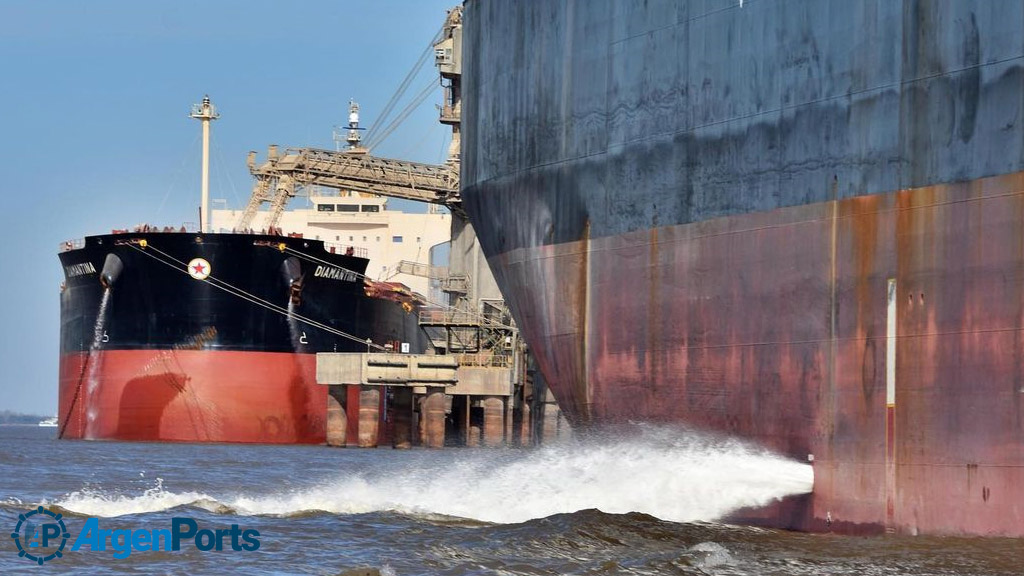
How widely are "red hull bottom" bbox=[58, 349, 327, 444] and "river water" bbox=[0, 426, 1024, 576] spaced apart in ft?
61.8

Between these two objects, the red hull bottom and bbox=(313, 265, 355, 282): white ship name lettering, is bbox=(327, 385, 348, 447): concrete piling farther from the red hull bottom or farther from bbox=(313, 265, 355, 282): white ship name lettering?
bbox=(313, 265, 355, 282): white ship name lettering

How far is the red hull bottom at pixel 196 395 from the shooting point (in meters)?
37.7

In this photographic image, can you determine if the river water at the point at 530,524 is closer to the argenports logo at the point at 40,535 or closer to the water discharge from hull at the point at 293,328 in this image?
the argenports logo at the point at 40,535

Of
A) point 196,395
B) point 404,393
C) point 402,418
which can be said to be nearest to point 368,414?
point 402,418

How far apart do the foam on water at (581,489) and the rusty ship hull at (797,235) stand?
0.67 ft

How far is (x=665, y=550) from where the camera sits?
462 inches

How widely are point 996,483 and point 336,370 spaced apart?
28709mm

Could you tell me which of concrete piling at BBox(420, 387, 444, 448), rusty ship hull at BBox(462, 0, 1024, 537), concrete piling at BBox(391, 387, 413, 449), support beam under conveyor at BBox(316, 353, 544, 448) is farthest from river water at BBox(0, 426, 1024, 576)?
concrete piling at BBox(391, 387, 413, 449)

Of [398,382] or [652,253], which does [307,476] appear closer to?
[652,253]

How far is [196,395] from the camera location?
37.7m

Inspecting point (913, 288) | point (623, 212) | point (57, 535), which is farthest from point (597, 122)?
point (57, 535)

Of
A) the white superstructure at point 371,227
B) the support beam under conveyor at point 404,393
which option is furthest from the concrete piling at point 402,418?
the white superstructure at point 371,227

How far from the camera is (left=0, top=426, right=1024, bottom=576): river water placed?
36.4 ft

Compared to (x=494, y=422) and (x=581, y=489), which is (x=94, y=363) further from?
(x=581, y=489)
